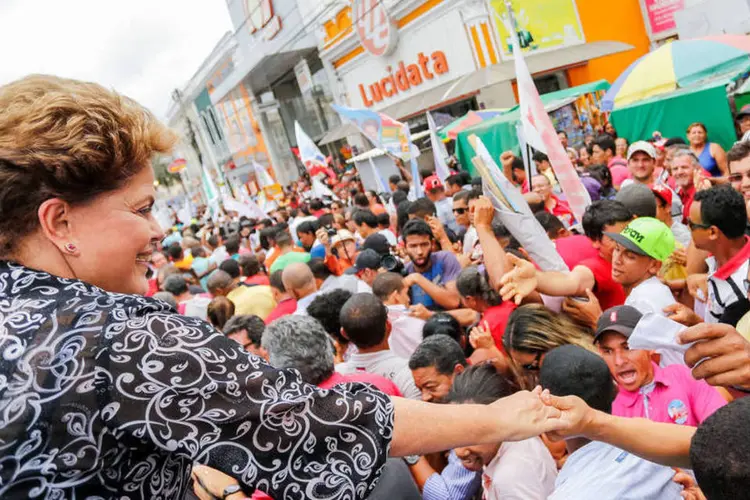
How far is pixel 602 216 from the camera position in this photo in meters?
3.64

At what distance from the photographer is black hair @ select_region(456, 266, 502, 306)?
3.36 metres

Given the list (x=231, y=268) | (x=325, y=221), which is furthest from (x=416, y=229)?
(x=325, y=221)

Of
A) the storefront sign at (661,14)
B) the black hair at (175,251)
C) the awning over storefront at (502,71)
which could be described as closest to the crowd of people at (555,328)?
the black hair at (175,251)

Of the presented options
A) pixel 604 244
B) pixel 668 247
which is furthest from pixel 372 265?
pixel 668 247

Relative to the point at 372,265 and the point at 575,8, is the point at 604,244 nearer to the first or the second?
the point at 372,265

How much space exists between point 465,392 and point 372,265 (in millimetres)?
2721

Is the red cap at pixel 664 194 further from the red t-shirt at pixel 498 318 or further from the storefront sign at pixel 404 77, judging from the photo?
the storefront sign at pixel 404 77

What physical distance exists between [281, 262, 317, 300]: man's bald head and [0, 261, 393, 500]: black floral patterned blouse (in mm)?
3550

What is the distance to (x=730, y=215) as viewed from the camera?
9.70ft

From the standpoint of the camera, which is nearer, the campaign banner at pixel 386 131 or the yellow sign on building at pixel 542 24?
the campaign banner at pixel 386 131

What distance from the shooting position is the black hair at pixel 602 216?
3.60 m

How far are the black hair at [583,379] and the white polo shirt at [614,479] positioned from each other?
0.22 meters

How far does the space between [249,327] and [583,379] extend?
255 centimetres

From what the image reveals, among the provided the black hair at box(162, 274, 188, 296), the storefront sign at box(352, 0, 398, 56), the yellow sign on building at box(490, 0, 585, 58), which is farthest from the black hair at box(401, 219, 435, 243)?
the storefront sign at box(352, 0, 398, 56)
